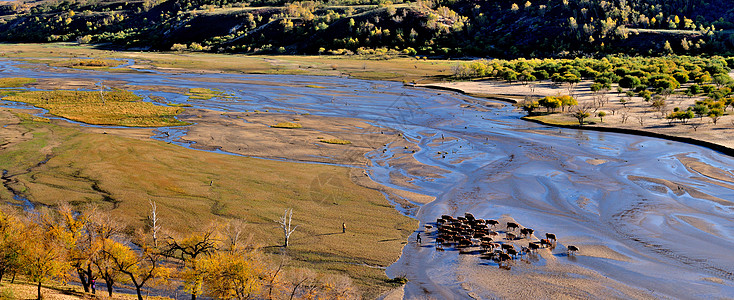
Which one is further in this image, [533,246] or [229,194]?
[229,194]

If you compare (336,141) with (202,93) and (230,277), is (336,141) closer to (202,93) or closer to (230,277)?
(230,277)

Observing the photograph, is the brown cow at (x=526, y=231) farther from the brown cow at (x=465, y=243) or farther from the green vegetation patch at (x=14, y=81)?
the green vegetation patch at (x=14, y=81)

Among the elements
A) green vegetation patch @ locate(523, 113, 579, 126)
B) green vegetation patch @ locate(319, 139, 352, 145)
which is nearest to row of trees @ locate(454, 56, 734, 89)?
green vegetation patch @ locate(523, 113, 579, 126)

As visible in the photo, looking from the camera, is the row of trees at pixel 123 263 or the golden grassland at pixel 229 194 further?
the golden grassland at pixel 229 194

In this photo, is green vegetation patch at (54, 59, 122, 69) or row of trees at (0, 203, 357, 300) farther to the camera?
green vegetation patch at (54, 59, 122, 69)

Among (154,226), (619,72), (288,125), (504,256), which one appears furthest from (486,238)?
(619,72)

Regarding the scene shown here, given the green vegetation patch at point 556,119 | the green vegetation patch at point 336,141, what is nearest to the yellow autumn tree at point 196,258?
the green vegetation patch at point 336,141

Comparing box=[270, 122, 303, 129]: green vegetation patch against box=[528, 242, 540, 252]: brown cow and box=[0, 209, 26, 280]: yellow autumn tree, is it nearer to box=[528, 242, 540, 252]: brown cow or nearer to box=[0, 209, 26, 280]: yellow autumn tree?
box=[528, 242, 540, 252]: brown cow
